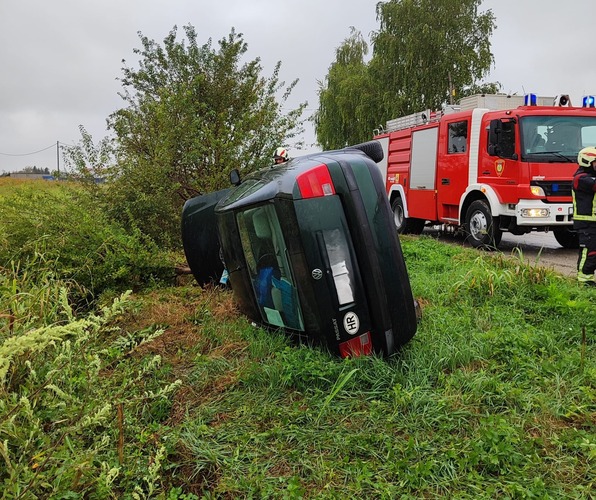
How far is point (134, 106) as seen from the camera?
8.98m

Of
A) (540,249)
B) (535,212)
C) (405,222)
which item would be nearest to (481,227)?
(535,212)

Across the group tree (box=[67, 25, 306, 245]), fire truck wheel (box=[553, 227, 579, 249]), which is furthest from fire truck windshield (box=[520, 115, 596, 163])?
tree (box=[67, 25, 306, 245])

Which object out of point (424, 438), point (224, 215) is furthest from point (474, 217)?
point (424, 438)

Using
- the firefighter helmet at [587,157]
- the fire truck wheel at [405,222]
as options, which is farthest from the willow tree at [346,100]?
the firefighter helmet at [587,157]

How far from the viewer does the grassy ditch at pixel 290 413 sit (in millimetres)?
1872

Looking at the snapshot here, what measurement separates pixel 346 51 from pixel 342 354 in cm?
3098

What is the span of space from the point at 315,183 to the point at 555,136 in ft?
21.9

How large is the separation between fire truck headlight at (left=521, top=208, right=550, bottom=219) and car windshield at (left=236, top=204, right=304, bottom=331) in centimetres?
576

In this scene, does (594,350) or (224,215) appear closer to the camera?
(594,350)

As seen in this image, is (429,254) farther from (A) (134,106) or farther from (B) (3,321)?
(A) (134,106)

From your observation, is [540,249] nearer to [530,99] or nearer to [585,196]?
[585,196]

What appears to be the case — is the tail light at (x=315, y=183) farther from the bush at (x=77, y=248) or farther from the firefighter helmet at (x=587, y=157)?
the firefighter helmet at (x=587, y=157)

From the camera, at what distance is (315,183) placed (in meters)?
2.79

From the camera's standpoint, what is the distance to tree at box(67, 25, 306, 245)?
6199 millimetres
